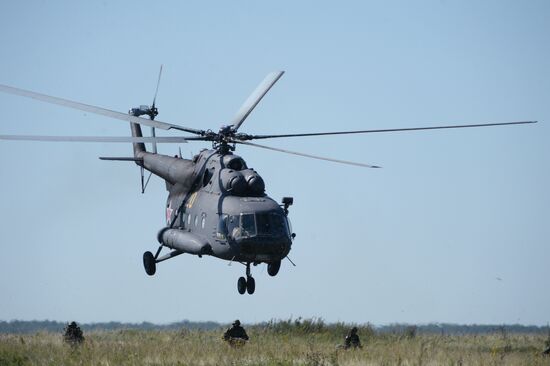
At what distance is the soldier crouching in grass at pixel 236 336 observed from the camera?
98.0ft

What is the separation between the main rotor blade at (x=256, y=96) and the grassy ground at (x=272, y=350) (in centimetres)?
697

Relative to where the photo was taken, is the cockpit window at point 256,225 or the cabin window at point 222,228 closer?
the cockpit window at point 256,225

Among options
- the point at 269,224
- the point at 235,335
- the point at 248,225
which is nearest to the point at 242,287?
the point at 235,335

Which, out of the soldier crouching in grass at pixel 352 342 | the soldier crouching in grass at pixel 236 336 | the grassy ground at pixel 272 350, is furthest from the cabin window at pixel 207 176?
the soldier crouching in grass at pixel 352 342

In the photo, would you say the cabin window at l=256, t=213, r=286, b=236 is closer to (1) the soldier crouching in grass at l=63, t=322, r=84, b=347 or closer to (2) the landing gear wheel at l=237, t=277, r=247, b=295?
A: (2) the landing gear wheel at l=237, t=277, r=247, b=295

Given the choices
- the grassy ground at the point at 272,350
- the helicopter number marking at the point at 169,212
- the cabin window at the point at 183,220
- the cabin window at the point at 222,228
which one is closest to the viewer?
the grassy ground at the point at 272,350

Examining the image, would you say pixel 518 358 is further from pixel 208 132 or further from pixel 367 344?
pixel 208 132

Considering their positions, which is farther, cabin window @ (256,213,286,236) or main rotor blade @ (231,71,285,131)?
main rotor blade @ (231,71,285,131)

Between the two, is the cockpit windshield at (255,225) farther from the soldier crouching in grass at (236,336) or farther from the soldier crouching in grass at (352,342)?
the soldier crouching in grass at (352,342)

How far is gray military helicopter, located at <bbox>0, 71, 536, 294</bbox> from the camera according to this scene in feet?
100

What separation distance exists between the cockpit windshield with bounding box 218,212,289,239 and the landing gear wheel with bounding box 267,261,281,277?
5.15ft

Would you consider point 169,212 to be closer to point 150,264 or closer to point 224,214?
point 150,264

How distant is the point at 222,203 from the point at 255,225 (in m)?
1.53

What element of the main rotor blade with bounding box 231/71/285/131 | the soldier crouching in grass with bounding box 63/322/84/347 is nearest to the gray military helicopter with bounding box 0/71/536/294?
the main rotor blade with bounding box 231/71/285/131
